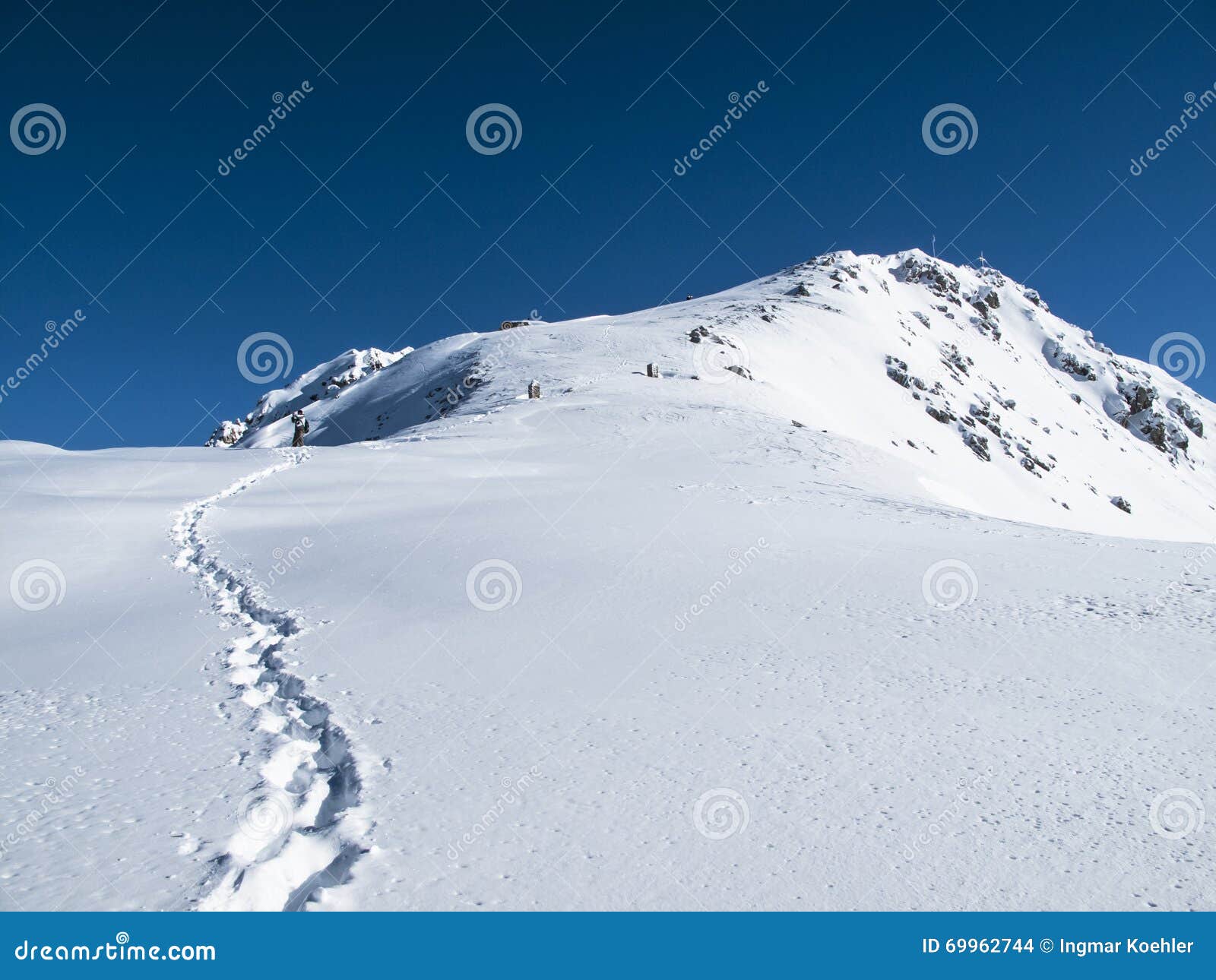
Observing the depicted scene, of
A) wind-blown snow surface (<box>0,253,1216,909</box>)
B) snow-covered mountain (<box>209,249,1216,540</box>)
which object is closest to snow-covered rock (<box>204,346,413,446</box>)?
snow-covered mountain (<box>209,249,1216,540</box>)

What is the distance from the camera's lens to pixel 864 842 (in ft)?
12.9

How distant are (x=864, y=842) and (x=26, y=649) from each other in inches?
307

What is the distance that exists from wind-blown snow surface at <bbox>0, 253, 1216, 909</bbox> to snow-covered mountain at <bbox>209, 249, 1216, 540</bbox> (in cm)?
1184

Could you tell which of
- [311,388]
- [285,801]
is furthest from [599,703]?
[311,388]

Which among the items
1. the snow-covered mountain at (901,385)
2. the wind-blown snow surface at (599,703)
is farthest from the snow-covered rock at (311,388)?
the wind-blown snow surface at (599,703)

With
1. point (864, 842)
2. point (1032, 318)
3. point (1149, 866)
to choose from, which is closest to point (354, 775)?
point (864, 842)

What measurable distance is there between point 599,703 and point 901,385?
6363 centimetres

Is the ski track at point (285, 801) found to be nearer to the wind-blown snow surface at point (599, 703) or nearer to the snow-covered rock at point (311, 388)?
the wind-blown snow surface at point (599, 703)

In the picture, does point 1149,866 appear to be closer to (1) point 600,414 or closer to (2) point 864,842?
(2) point 864,842

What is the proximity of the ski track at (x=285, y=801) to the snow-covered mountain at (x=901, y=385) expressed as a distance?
1689 centimetres

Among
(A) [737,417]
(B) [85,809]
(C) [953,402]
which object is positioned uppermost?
(C) [953,402]

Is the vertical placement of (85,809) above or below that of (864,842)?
below

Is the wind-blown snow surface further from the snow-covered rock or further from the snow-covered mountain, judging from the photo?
the snow-covered rock

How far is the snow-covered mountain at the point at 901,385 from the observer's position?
40219 mm
